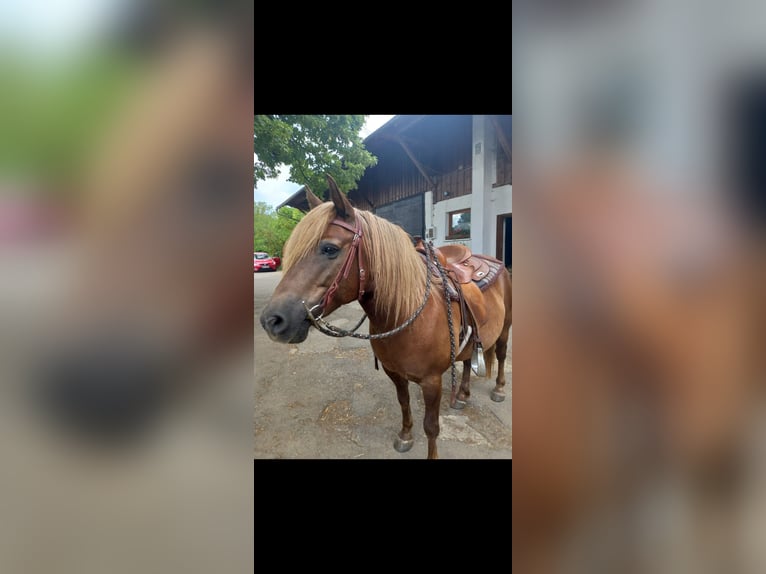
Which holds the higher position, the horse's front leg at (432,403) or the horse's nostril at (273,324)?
the horse's nostril at (273,324)

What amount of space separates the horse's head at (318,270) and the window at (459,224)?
91.0 inches

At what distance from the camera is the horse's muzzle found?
1075mm

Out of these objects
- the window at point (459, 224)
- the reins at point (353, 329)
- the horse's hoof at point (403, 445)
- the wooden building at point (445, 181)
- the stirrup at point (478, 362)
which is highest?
the wooden building at point (445, 181)

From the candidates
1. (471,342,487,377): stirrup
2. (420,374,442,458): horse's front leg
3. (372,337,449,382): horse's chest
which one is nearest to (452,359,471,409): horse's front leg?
(471,342,487,377): stirrup

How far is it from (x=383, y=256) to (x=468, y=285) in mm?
785

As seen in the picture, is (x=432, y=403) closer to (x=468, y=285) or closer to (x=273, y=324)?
(x=468, y=285)

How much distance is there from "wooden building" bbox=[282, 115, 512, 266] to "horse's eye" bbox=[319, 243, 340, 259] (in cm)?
189

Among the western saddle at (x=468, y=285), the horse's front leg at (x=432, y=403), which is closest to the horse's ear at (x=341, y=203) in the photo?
the western saddle at (x=468, y=285)

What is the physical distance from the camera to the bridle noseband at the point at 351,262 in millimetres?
1165
